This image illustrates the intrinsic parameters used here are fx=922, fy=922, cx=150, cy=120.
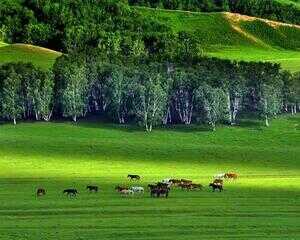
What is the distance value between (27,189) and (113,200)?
863 cm

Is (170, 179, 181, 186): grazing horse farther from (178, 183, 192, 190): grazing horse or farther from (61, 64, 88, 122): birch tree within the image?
(61, 64, 88, 122): birch tree

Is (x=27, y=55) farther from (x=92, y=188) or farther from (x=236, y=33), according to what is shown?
(x=92, y=188)

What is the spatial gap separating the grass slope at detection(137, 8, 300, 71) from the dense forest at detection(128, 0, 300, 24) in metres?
9.19

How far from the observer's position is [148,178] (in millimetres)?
69938

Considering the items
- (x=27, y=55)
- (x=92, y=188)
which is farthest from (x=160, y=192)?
(x=27, y=55)

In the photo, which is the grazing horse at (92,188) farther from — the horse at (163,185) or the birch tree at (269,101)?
the birch tree at (269,101)

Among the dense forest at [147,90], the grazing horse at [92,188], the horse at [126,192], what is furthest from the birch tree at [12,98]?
the horse at [126,192]

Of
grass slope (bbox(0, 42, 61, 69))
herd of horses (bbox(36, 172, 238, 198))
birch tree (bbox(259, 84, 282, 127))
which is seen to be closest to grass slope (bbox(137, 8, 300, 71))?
grass slope (bbox(0, 42, 61, 69))

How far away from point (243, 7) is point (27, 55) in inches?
2862

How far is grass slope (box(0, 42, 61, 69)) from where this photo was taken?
12875 centimetres

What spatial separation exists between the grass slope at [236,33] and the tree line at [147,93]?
44644mm

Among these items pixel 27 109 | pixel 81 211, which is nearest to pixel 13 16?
pixel 27 109

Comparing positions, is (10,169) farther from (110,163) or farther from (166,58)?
(166,58)

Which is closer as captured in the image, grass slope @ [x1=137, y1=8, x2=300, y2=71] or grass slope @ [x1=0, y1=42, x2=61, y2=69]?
grass slope @ [x1=0, y1=42, x2=61, y2=69]
